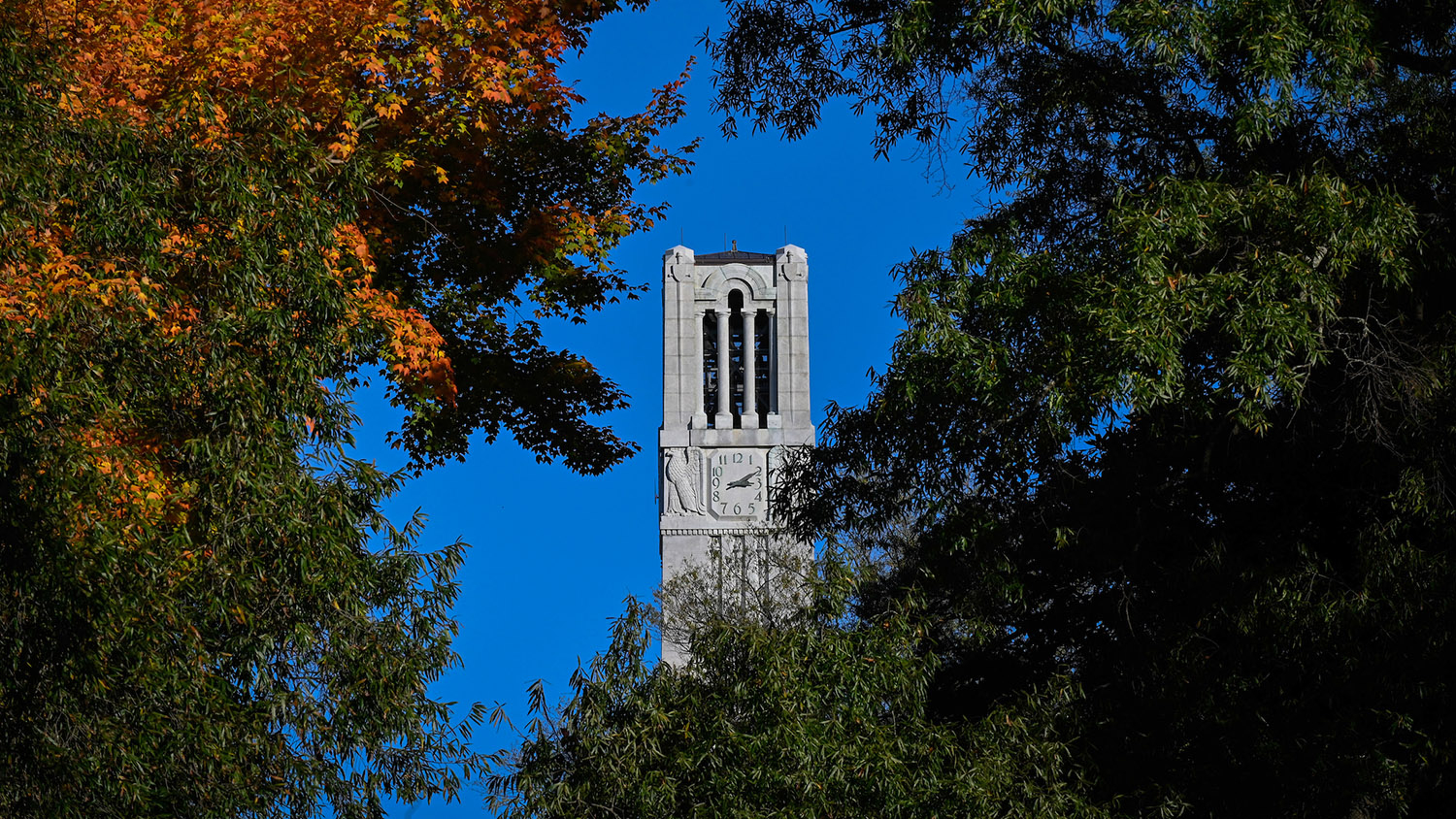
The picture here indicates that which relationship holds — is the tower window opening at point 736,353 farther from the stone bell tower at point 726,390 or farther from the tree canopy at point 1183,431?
the tree canopy at point 1183,431

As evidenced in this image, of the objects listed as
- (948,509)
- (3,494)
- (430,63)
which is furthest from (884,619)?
(430,63)

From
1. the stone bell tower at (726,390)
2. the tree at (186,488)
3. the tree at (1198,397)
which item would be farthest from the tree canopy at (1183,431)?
the stone bell tower at (726,390)

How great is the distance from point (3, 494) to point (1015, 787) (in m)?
6.24

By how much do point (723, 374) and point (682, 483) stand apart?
103 inches

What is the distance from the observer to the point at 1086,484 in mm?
10648

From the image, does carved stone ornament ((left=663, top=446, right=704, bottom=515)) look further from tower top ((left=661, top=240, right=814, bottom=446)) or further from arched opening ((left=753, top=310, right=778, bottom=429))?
arched opening ((left=753, top=310, right=778, bottom=429))

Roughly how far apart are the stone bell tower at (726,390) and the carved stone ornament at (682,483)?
21 mm

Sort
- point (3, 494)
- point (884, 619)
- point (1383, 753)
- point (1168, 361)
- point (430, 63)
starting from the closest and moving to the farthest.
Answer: point (3, 494), point (1168, 361), point (1383, 753), point (884, 619), point (430, 63)

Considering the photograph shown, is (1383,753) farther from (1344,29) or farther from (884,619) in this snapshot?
(1344,29)

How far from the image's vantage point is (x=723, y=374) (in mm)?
32375

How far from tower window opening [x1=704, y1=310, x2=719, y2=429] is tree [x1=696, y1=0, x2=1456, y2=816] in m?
21.4

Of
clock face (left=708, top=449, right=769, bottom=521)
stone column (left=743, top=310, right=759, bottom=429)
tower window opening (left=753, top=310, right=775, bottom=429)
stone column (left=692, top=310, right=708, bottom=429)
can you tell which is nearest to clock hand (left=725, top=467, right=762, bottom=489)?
clock face (left=708, top=449, right=769, bottom=521)

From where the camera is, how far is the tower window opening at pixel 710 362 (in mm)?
32969

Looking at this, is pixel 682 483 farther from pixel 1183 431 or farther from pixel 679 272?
pixel 1183 431
